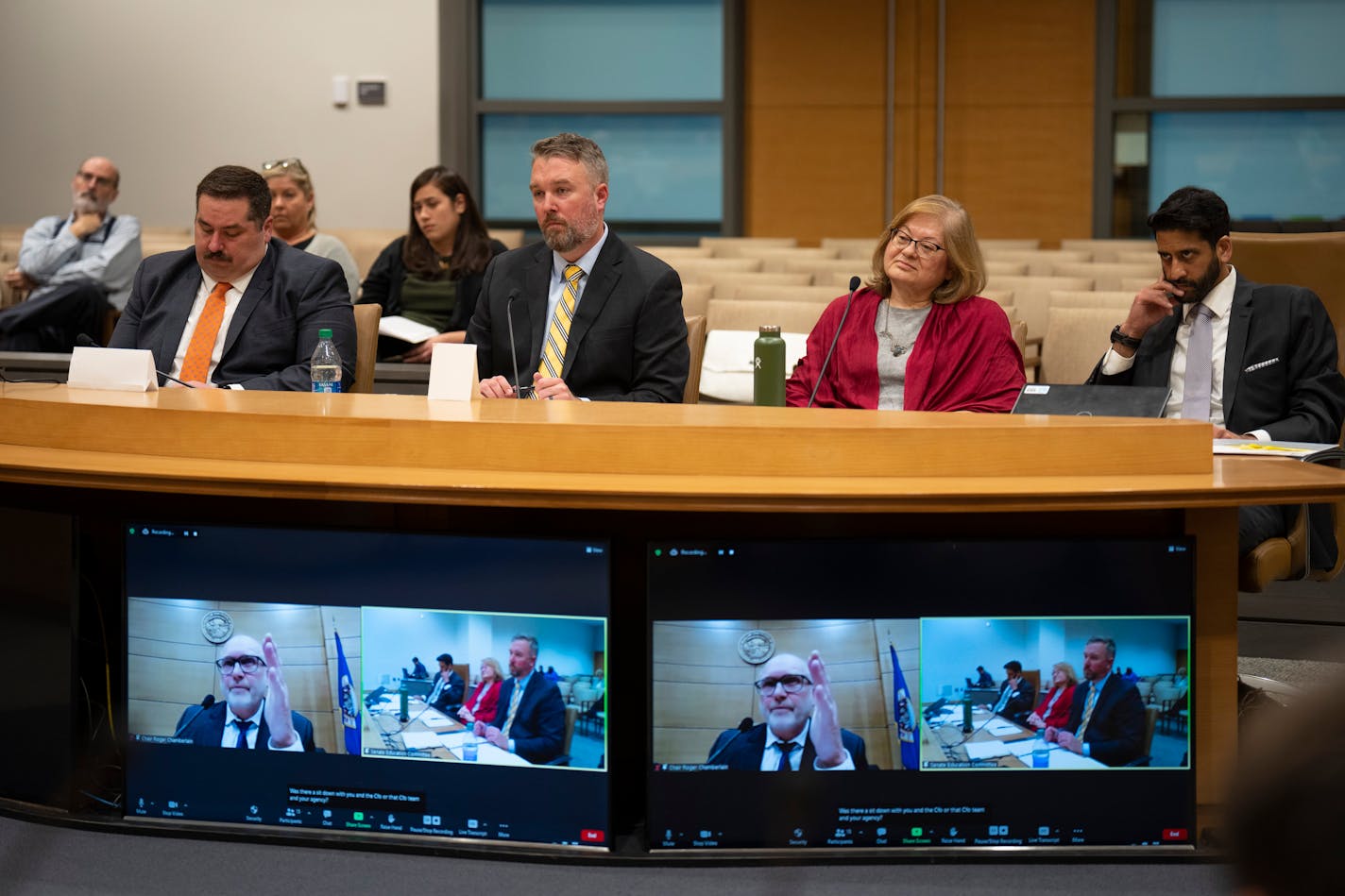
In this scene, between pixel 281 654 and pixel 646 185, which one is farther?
pixel 646 185

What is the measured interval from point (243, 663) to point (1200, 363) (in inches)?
89.9

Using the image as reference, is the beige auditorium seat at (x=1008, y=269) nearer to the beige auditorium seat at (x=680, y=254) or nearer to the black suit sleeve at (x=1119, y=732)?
the beige auditorium seat at (x=680, y=254)

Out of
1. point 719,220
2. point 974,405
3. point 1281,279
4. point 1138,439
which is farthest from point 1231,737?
point 719,220

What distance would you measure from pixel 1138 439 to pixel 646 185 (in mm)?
8948

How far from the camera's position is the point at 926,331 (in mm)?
3424

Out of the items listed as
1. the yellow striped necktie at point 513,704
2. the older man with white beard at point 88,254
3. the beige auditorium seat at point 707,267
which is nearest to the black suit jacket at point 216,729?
the yellow striped necktie at point 513,704

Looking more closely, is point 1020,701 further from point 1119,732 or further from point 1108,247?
point 1108,247

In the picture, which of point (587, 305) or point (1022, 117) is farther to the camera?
point (1022, 117)

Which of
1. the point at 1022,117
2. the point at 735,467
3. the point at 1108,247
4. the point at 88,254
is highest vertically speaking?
the point at 1022,117

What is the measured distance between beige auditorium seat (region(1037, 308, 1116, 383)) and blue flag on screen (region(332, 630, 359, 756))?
2923 mm

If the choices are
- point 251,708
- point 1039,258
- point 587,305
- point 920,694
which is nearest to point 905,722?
point 920,694

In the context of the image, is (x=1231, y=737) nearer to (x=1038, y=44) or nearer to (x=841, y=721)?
(x=841, y=721)

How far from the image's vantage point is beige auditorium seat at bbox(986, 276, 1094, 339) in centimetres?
642

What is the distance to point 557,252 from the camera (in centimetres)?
352
